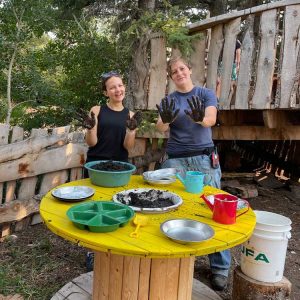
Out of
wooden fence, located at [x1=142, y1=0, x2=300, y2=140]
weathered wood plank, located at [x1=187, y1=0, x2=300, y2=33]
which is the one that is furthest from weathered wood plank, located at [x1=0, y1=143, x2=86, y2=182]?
weathered wood plank, located at [x1=187, y1=0, x2=300, y2=33]

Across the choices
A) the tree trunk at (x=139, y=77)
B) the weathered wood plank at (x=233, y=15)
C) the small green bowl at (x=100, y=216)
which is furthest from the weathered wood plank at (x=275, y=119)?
the small green bowl at (x=100, y=216)

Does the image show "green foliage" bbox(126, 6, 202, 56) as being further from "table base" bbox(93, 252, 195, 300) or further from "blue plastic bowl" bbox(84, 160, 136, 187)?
"table base" bbox(93, 252, 195, 300)

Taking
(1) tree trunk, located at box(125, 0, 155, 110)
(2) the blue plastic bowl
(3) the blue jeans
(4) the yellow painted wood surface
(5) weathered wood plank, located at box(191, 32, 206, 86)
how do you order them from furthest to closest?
(1) tree trunk, located at box(125, 0, 155, 110) < (5) weathered wood plank, located at box(191, 32, 206, 86) < (3) the blue jeans < (2) the blue plastic bowl < (4) the yellow painted wood surface

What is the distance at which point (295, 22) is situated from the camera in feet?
12.0

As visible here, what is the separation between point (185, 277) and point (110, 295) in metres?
0.50

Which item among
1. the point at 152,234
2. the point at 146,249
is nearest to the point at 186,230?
the point at 152,234

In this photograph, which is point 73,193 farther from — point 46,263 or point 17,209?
point 17,209

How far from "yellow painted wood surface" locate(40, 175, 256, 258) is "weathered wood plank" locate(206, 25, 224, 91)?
238 centimetres

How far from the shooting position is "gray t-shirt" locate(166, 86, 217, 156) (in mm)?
3047

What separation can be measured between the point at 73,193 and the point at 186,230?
86 centimetres

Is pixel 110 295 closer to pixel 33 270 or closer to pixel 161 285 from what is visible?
pixel 161 285

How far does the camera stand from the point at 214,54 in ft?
14.2

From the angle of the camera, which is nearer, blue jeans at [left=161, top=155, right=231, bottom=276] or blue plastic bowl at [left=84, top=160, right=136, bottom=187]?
blue plastic bowl at [left=84, top=160, right=136, bottom=187]

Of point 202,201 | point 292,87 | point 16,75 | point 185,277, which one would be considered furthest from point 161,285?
point 16,75
